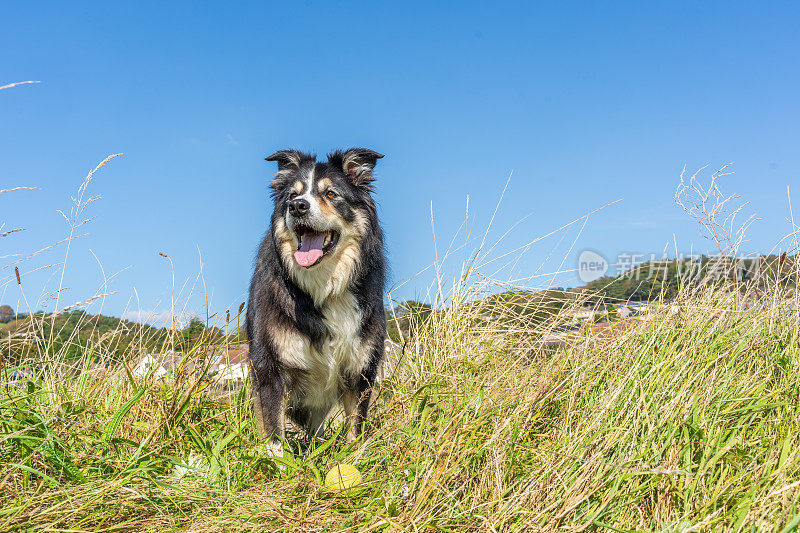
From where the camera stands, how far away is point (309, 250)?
13.0ft

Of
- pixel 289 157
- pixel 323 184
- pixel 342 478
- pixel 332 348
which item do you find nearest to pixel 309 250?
pixel 323 184

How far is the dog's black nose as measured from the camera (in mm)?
3799

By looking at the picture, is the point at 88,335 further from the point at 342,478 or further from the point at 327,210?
the point at 342,478

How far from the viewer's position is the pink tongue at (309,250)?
3.89 m

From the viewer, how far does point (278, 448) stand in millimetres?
3705

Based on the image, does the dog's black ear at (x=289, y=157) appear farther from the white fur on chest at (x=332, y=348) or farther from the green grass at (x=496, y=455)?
the green grass at (x=496, y=455)

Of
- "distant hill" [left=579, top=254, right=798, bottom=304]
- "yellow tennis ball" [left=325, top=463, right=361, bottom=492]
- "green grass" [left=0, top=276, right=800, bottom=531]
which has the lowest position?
"yellow tennis ball" [left=325, top=463, right=361, bottom=492]

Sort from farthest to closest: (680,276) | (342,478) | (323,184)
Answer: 1. (680,276)
2. (323,184)
3. (342,478)

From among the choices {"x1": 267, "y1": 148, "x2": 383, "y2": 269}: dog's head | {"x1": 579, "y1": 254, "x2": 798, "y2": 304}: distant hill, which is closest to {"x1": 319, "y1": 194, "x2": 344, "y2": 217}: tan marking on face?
{"x1": 267, "y1": 148, "x2": 383, "y2": 269}: dog's head

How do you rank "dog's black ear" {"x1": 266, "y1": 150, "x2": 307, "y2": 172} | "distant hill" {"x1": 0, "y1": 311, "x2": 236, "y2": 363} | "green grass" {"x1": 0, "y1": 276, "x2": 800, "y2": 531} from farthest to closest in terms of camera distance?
1. "dog's black ear" {"x1": 266, "y1": 150, "x2": 307, "y2": 172}
2. "distant hill" {"x1": 0, "y1": 311, "x2": 236, "y2": 363}
3. "green grass" {"x1": 0, "y1": 276, "x2": 800, "y2": 531}

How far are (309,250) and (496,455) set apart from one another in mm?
2036

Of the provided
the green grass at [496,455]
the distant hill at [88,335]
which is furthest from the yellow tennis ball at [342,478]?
the distant hill at [88,335]

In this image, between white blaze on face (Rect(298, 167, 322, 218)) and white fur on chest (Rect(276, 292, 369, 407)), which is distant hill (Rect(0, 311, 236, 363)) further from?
white blaze on face (Rect(298, 167, 322, 218))

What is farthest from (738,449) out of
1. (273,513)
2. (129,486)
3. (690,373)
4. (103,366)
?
(103,366)
